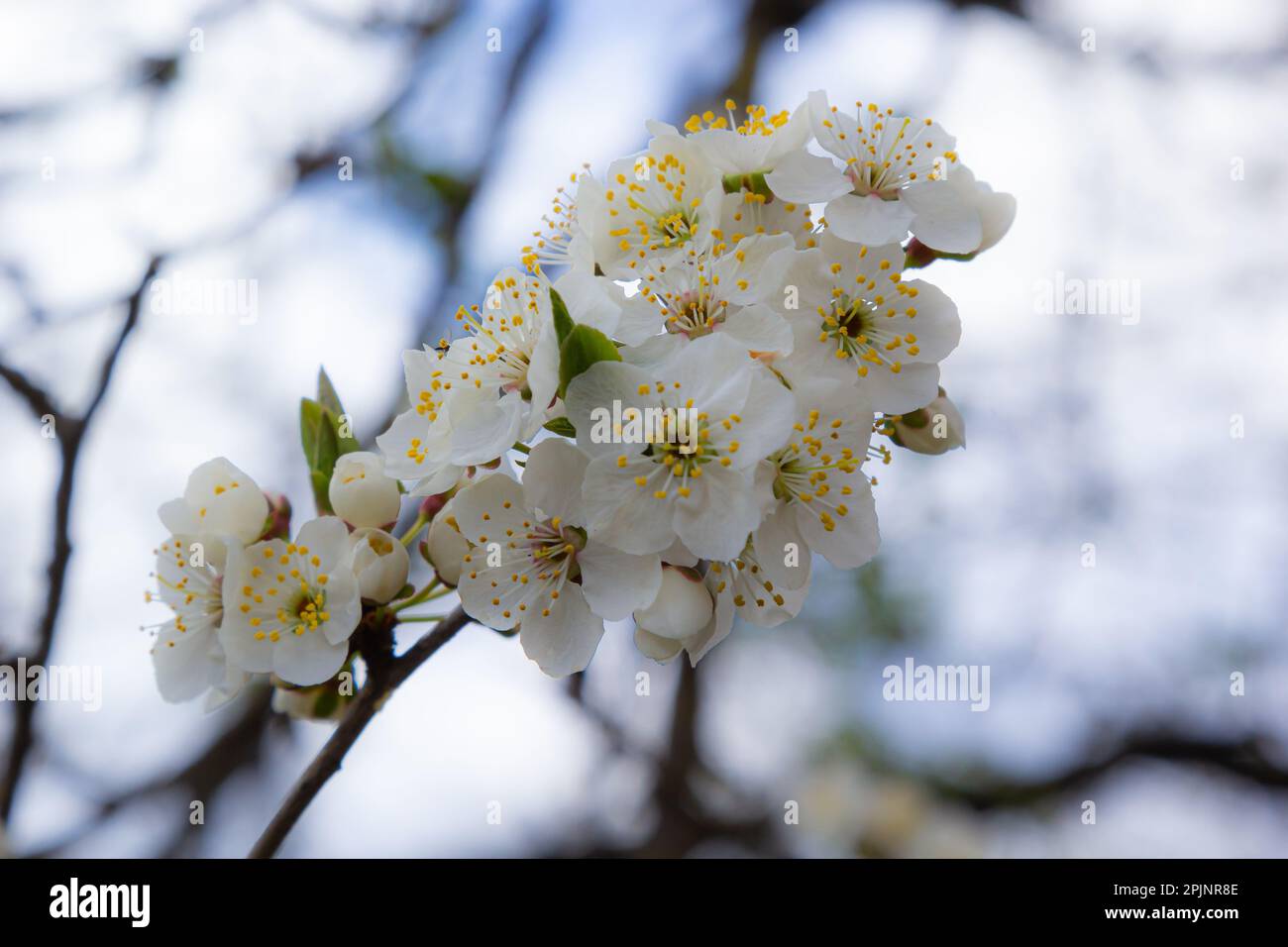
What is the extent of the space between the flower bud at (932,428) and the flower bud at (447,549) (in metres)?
0.47

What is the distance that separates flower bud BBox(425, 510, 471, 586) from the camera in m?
0.99

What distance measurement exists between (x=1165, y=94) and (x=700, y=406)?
3485 millimetres

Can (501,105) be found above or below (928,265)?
above

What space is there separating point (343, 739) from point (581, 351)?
0.46 metres

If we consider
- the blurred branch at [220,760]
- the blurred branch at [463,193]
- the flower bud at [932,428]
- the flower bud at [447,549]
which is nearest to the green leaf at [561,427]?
the flower bud at [447,549]

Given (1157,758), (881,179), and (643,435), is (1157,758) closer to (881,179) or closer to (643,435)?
(881,179)

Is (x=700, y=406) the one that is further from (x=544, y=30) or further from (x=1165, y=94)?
(x=1165, y=94)

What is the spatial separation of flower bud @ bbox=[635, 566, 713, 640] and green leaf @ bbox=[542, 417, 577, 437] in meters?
0.16

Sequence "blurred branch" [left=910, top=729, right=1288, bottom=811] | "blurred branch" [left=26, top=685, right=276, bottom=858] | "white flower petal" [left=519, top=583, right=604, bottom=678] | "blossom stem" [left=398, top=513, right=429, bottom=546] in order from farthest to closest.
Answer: "blurred branch" [left=910, top=729, right=1288, bottom=811], "blurred branch" [left=26, top=685, right=276, bottom=858], "blossom stem" [left=398, top=513, right=429, bottom=546], "white flower petal" [left=519, top=583, right=604, bottom=678]

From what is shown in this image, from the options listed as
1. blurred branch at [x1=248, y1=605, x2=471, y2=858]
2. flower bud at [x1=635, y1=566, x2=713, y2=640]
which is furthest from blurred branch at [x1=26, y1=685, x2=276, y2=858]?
flower bud at [x1=635, y1=566, x2=713, y2=640]

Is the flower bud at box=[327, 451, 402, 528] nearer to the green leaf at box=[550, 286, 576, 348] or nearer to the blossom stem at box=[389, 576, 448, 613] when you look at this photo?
the blossom stem at box=[389, 576, 448, 613]

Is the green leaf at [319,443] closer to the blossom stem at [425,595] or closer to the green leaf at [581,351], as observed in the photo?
the blossom stem at [425,595]

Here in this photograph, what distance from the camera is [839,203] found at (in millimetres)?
991

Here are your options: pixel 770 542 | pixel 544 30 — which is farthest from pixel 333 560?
pixel 544 30
